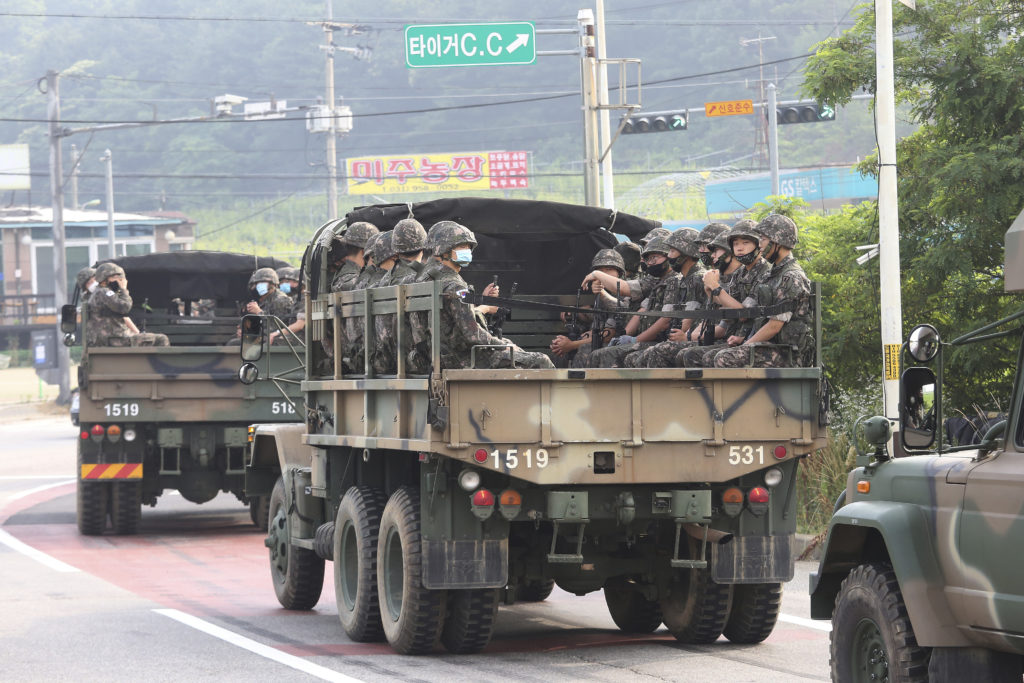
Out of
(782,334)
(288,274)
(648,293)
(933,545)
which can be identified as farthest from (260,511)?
(933,545)

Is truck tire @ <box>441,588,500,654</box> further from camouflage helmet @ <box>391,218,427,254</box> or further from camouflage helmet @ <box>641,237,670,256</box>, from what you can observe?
camouflage helmet @ <box>641,237,670,256</box>

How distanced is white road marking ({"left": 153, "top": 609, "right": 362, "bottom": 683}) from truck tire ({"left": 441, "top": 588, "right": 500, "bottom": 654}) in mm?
851

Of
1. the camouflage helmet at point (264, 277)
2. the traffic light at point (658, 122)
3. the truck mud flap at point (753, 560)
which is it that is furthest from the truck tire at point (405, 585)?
the traffic light at point (658, 122)

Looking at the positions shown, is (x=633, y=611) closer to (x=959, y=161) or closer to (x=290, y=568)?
(x=290, y=568)

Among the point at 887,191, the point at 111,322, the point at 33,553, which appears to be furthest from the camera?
the point at 111,322

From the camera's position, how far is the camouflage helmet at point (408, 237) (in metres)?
11.0

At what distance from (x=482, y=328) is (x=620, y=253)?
295 cm

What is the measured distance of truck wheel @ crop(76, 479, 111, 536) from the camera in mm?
17516

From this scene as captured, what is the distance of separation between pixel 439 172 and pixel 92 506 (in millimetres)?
75507

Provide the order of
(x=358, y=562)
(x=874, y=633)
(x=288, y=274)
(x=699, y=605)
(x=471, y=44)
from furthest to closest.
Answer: (x=471, y=44)
(x=288, y=274)
(x=358, y=562)
(x=699, y=605)
(x=874, y=633)

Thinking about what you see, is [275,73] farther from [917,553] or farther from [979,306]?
[917,553]

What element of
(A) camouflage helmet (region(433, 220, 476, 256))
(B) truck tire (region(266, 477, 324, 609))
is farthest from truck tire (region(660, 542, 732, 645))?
(B) truck tire (region(266, 477, 324, 609))

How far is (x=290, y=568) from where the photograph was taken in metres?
12.3

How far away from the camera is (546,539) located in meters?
10.0
